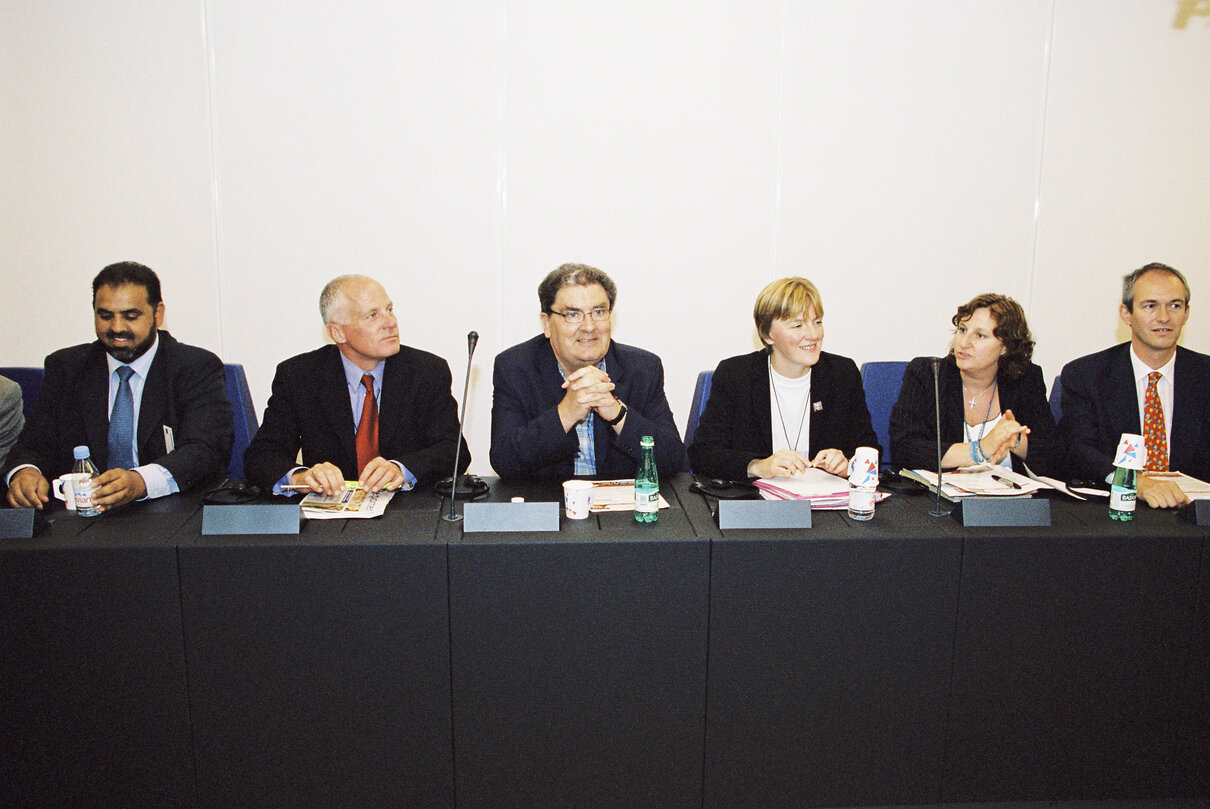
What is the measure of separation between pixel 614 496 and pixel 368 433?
2.84 feet

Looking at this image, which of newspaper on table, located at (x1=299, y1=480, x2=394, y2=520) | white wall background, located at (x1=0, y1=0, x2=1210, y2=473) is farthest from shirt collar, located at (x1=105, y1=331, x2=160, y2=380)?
white wall background, located at (x1=0, y1=0, x2=1210, y2=473)

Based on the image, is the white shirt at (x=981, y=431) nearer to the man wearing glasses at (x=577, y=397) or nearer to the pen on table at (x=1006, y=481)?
the pen on table at (x=1006, y=481)

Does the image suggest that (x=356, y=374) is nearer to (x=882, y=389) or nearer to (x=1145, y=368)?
(x=882, y=389)

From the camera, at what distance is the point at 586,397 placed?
191cm

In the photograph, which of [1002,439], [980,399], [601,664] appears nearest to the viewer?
[601,664]

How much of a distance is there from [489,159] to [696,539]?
2.24 metres

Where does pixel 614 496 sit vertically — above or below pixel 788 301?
below

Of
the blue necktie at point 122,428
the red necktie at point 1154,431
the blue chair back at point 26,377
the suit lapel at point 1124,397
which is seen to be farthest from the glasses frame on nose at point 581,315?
the blue chair back at point 26,377

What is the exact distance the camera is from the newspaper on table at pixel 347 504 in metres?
1.62

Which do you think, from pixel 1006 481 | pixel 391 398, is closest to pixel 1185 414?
pixel 1006 481

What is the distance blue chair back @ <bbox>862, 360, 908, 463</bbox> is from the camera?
8.81 ft

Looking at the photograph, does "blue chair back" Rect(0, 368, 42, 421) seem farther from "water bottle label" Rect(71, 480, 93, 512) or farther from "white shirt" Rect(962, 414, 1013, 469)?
"white shirt" Rect(962, 414, 1013, 469)

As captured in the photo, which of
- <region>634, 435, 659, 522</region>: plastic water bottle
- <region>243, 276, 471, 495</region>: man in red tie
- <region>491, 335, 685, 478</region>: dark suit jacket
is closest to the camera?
<region>634, 435, 659, 522</region>: plastic water bottle

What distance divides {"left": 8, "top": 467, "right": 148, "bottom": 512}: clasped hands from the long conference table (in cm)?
5
